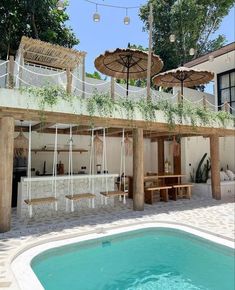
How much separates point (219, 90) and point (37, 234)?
14.5m

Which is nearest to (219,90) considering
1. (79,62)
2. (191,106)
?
(191,106)

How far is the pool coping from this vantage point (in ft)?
16.3

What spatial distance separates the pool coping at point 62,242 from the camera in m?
4.98

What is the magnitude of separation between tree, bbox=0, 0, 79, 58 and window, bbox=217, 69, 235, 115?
12934 millimetres

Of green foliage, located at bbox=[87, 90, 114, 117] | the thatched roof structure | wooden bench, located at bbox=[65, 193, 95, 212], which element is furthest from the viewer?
the thatched roof structure

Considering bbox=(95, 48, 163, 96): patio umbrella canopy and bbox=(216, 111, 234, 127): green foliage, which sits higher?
bbox=(95, 48, 163, 96): patio umbrella canopy

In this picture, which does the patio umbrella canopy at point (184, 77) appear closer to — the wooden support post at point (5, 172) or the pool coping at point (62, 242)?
the pool coping at point (62, 242)

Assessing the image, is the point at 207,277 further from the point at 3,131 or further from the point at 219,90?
the point at 219,90

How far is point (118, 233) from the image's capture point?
317 inches

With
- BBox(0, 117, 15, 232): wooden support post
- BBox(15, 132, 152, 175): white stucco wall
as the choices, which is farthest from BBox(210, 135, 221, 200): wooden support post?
BBox(0, 117, 15, 232): wooden support post

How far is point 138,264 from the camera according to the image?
22.0ft

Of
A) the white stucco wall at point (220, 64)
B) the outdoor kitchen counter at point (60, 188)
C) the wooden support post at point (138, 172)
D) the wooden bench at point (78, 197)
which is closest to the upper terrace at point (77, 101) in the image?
the wooden support post at point (138, 172)

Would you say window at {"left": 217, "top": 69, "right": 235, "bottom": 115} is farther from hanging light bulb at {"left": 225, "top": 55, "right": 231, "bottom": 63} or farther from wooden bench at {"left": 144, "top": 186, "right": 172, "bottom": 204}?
wooden bench at {"left": 144, "top": 186, "right": 172, "bottom": 204}

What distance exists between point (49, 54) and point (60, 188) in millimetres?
7169
